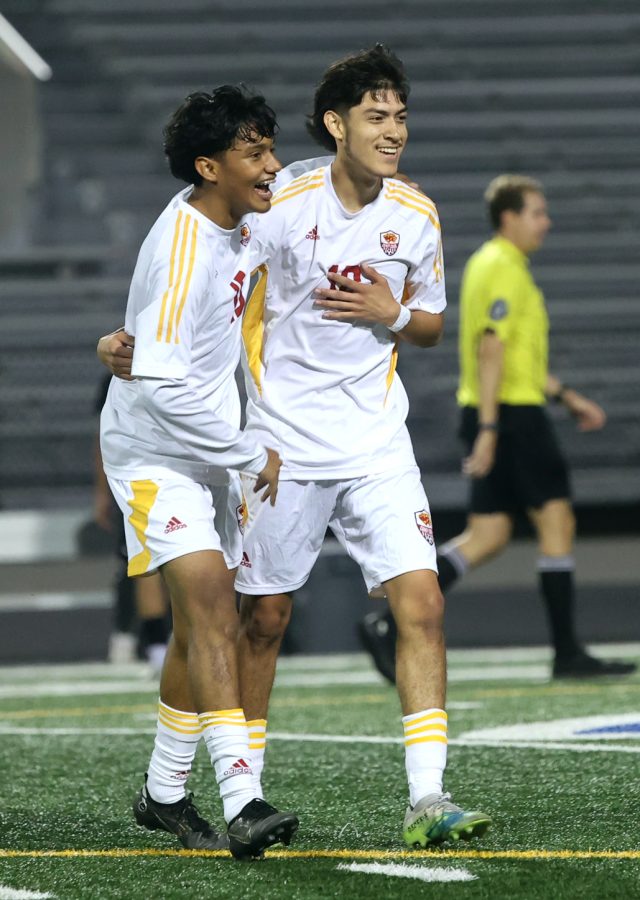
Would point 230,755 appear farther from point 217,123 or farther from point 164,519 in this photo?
point 217,123

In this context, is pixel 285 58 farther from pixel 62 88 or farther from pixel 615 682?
pixel 615 682

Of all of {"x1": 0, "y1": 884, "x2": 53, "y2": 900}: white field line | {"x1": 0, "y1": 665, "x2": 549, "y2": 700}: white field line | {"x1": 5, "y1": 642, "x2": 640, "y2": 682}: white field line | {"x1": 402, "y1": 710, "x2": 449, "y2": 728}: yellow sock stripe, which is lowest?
{"x1": 5, "y1": 642, "x2": 640, "y2": 682}: white field line

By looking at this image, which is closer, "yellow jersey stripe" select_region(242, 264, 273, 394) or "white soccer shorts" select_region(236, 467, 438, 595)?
"white soccer shorts" select_region(236, 467, 438, 595)

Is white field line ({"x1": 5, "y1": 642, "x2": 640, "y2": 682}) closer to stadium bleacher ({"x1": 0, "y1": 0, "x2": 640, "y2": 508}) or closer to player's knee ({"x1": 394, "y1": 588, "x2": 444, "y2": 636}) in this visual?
stadium bleacher ({"x1": 0, "y1": 0, "x2": 640, "y2": 508})

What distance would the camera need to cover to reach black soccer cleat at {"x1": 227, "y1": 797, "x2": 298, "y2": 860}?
3.52 metres

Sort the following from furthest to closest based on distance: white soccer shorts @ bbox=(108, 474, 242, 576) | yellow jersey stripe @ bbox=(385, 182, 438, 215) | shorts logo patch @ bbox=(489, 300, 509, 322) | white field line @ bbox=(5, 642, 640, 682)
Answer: white field line @ bbox=(5, 642, 640, 682) → shorts logo patch @ bbox=(489, 300, 509, 322) → yellow jersey stripe @ bbox=(385, 182, 438, 215) → white soccer shorts @ bbox=(108, 474, 242, 576)

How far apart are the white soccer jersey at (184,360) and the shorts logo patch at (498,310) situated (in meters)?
3.70

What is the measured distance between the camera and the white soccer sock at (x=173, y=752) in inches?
158

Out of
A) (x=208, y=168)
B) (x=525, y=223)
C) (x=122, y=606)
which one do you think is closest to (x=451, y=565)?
(x=525, y=223)

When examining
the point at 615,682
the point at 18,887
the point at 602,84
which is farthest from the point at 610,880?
the point at 602,84

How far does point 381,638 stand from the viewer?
7324mm

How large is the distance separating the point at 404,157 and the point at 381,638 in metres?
9.15

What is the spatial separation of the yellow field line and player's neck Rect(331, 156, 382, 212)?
145cm

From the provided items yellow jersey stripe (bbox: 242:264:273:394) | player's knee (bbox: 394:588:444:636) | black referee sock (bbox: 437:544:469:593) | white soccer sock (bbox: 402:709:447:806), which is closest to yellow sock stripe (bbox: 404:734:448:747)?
white soccer sock (bbox: 402:709:447:806)
